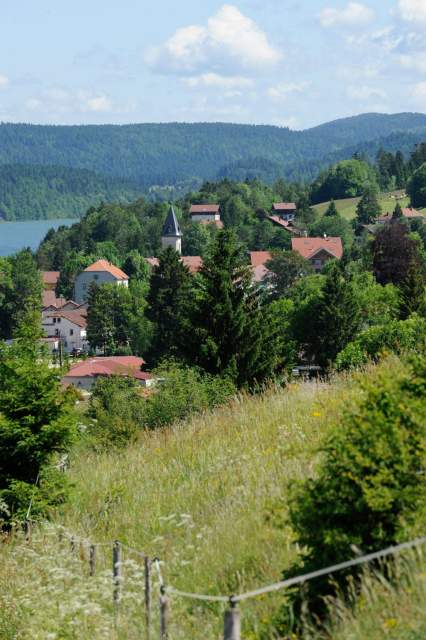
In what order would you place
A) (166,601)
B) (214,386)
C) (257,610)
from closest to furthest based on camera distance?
(166,601) → (257,610) → (214,386)

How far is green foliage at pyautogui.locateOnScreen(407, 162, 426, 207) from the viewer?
5699 inches

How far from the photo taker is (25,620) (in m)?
6.71

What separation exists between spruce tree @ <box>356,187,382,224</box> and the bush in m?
137

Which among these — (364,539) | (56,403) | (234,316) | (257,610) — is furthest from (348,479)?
(234,316)

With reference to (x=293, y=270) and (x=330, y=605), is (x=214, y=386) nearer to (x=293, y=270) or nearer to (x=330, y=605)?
(x=330, y=605)

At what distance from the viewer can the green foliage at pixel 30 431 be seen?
9.62 meters

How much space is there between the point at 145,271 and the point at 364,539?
12009 centimetres

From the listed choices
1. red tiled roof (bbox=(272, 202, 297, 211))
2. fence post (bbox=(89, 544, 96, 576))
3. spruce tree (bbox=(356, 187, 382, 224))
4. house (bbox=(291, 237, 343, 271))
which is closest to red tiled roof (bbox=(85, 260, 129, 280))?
house (bbox=(291, 237, 343, 271))

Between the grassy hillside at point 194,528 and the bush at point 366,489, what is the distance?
238mm

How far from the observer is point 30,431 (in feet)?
33.0

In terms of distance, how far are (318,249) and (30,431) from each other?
110333 millimetres

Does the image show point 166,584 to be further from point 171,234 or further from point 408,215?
point 408,215

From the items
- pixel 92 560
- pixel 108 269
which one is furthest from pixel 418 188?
pixel 92 560

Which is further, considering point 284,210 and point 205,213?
point 284,210
